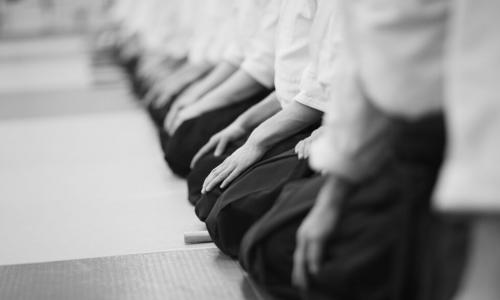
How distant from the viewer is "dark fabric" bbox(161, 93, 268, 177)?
3672 mm

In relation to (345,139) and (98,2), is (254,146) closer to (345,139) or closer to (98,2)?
A: (345,139)

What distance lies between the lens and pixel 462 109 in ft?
4.94

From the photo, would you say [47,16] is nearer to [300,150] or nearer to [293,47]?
[293,47]

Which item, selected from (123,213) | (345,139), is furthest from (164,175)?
(345,139)

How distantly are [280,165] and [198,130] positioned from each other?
3.75ft

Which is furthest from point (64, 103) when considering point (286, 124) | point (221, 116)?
point (286, 124)

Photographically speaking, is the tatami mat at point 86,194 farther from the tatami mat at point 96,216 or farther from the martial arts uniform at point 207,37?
the martial arts uniform at point 207,37

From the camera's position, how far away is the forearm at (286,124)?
8.92 feet

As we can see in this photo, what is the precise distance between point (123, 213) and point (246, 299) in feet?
3.93

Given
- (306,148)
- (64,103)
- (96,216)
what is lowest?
(64,103)

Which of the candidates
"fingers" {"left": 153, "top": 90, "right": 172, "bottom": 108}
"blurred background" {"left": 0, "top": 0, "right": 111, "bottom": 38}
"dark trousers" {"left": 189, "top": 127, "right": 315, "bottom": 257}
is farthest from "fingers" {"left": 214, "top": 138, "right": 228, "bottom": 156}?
"blurred background" {"left": 0, "top": 0, "right": 111, "bottom": 38}

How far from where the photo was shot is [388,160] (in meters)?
1.85

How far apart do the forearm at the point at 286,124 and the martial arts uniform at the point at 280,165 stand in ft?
0.07

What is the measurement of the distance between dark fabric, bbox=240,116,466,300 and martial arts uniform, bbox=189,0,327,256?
1.96 ft
